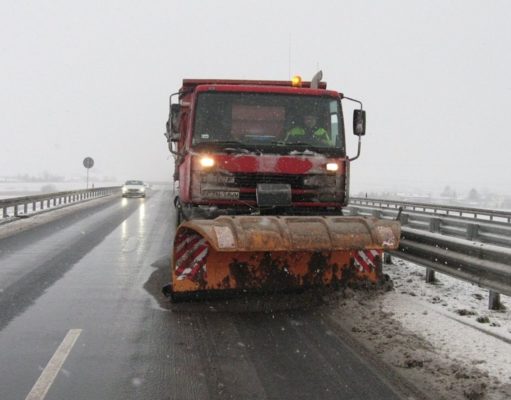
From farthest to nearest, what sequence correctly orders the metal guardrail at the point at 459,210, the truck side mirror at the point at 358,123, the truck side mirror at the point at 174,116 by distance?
the metal guardrail at the point at 459,210
the truck side mirror at the point at 358,123
the truck side mirror at the point at 174,116

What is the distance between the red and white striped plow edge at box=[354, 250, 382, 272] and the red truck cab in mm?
898

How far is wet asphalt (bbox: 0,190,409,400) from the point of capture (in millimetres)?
3735

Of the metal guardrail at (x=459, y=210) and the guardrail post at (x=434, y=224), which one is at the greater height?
the guardrail post at (x=434, y=224)

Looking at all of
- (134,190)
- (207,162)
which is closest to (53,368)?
(207,162)

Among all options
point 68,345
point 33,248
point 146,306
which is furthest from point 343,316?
point 33,248

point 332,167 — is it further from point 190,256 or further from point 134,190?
point 134,190

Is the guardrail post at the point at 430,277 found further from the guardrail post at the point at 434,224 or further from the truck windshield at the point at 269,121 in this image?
the guardrail post at the point at 434,224

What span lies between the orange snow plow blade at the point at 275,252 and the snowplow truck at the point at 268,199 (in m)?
0.01

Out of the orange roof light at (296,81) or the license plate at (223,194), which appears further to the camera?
the orange roof light at (296,81)

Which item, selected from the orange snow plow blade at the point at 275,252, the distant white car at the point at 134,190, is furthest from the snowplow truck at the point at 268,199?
the distant white car at the point at 134,190

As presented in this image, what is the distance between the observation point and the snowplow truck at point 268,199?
18.4 feet

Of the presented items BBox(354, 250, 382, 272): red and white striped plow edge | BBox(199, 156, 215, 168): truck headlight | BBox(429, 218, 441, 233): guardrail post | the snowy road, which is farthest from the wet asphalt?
BBox(429, 218, 441, 233): guardrail post

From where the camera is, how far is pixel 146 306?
20.2ft

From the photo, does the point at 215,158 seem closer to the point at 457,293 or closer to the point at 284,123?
the point at 284,123
